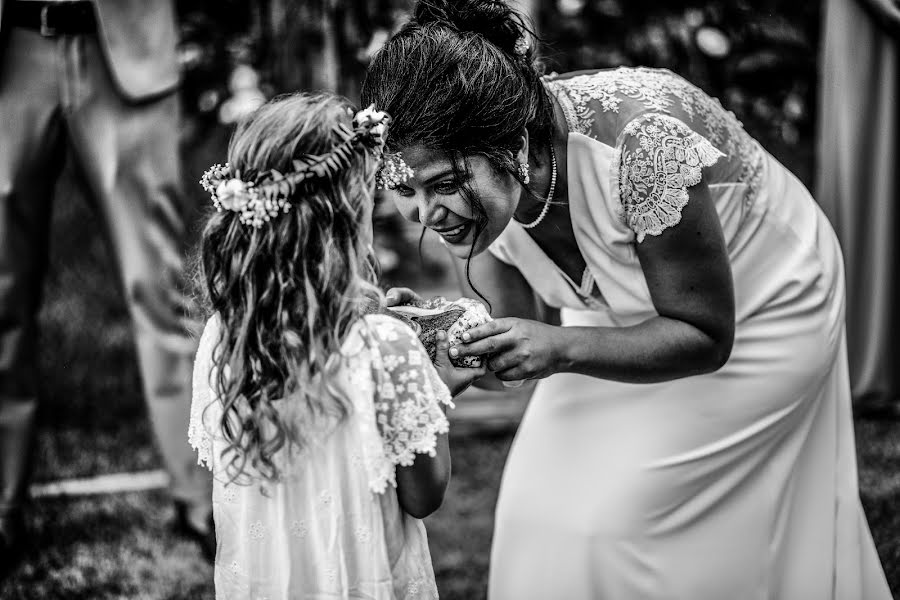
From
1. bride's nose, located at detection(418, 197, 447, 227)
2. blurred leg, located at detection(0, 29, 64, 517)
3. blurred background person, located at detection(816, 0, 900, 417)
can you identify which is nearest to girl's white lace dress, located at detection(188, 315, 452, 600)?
bride's nose, located at detection(418, 197, 447, 227)

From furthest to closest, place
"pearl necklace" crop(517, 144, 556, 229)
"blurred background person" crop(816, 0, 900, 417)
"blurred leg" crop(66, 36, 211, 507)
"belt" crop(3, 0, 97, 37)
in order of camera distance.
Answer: "blurred background person" crop(816, 0, 900, 417) < "blurred leg" crop(66, 36, 211, 507) < "belt" crop(3, 0, 97, 37) < "pearl necklace" crop(517, 144, 556, 229)

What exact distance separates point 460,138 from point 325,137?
0.98 ft

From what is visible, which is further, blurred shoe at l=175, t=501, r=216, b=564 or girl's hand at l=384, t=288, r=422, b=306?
blurred shoe at l=175, t=501, r=216, b=564

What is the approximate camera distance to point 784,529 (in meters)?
2.55

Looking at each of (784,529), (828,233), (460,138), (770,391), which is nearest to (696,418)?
(770,391)

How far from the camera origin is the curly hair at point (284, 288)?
6.27 feet

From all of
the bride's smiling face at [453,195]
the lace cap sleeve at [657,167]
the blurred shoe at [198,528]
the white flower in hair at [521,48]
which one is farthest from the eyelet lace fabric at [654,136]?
the blurred shoe at [198,528]

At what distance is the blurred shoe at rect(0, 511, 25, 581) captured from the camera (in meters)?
3.75

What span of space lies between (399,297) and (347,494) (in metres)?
0.51

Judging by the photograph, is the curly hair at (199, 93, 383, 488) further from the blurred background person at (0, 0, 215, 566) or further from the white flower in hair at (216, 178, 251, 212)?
the blurred background person at (0, 0, 215, 566)

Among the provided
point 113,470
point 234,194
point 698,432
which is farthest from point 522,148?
point 113,470

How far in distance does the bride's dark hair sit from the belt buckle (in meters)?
1.98

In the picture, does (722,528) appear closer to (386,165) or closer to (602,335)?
(602,335)

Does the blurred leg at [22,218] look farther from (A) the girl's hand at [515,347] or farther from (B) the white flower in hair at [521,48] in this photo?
(A) the girl's hand at [515,347]
